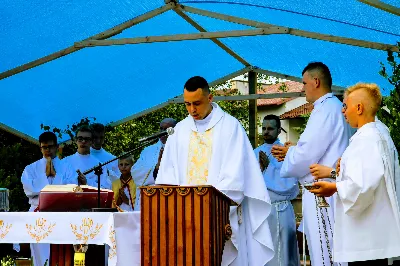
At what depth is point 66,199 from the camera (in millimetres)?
6746

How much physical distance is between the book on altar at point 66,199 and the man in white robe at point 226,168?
2.26ft

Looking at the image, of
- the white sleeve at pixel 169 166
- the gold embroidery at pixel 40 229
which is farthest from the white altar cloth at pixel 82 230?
the white sleeve at pixel 169 166

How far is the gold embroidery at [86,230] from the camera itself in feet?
20.6

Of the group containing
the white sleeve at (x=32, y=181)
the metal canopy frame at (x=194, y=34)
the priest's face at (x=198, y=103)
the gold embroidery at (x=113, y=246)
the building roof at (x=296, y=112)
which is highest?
the building roof at (x=296, y=112)

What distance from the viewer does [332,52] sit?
11109mm

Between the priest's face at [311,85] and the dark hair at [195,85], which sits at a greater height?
the priest's face at [311,85]

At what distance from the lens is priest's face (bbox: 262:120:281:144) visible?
972 cm

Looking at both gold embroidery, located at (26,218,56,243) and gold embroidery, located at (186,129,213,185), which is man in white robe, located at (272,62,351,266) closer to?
gold embroidery, located at (186,129,213,185)

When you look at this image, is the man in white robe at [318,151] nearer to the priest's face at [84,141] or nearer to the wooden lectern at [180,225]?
the wooden lectern at [180,225]

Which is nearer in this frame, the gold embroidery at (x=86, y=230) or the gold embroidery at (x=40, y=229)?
the gold embroidery at (x=86, y=230)

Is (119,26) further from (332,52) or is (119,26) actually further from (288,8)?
(332,52)

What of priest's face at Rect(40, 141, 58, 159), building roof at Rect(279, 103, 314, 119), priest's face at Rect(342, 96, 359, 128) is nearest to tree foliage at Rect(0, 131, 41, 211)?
priest's face at Rect(40, 141, 58, 159)

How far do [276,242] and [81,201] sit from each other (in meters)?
3.46

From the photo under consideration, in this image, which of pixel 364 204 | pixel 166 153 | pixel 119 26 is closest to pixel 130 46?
pixel 119 26
